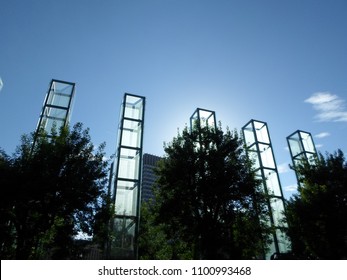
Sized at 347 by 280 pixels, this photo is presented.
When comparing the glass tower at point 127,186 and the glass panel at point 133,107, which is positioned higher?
the glass panel at point 133,107

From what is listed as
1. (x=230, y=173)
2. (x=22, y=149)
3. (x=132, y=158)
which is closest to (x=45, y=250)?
(x=22, y=149)

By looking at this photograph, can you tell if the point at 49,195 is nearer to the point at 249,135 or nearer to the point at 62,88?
the point at 62,88

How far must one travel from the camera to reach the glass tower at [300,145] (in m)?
29.0

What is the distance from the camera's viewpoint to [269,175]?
25.6 meters

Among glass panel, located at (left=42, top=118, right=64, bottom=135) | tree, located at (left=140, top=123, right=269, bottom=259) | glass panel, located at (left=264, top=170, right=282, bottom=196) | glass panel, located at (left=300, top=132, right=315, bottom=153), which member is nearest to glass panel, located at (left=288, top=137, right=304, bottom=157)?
glass panel, located at (left=300, top=132, right=315, bottom=153)

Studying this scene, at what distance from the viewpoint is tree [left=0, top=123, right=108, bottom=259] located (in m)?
15.0

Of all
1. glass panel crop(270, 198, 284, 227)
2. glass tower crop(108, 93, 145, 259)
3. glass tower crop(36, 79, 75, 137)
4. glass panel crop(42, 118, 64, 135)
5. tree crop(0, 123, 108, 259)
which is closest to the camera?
tree crop(0, 123, 108, 259)

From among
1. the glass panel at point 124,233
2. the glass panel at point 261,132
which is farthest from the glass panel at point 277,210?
the glass panel at point 124,233

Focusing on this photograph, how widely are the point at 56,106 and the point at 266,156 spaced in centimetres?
1970

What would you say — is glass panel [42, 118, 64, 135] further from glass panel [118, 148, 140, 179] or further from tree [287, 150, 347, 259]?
tree [287, 150, 347, 259]

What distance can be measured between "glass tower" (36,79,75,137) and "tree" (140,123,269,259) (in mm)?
8749

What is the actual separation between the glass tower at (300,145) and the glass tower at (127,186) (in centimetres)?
1725

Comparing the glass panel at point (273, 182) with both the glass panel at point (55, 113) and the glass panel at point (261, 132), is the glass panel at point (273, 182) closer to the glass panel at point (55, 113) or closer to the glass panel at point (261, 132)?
the glass panel at point (261, 132)

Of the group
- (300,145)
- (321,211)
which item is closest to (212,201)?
(321,211)
